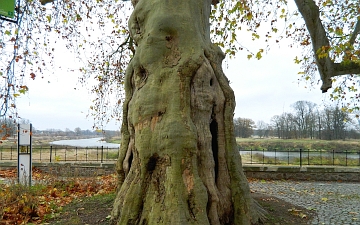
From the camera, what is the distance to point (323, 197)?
9.04 metres

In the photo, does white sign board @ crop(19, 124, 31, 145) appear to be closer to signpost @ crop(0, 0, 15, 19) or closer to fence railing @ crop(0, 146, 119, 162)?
signpost @ crop(0, 0, 15, 19)

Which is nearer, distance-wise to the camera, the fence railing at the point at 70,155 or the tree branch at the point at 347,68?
the tree branch at the point at 347,68

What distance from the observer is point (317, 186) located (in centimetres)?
1148

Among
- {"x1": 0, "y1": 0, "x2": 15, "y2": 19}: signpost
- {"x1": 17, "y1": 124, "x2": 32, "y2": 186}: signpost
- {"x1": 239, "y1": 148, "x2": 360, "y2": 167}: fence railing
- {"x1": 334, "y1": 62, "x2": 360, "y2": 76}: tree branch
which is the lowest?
{"x1": 239, "y1": 148, "x2": 360, "y2": 167}: fence railing

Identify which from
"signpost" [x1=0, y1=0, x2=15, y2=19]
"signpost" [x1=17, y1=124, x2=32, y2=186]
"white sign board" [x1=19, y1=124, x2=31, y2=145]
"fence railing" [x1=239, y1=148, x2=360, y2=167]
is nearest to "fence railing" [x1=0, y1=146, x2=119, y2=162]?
"signpost" [x1=17, y1=124, x2=32, y2=186]

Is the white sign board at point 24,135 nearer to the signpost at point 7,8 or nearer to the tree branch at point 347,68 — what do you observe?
the signpost at point 7,8

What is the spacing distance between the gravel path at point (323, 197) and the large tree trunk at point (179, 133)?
8.42 ft

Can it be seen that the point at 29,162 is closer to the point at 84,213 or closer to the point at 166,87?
the point at 84,213

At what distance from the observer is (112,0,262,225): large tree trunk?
12.9 feet

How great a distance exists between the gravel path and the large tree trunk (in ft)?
8.42

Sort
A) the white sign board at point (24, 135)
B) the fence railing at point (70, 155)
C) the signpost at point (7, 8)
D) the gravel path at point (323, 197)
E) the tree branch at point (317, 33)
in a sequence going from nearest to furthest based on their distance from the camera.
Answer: the signpost at point (7, 8) < the gravel path at point (323, 197) < the tree branch at point (317, 33) < the white sign board at point (24, 135) < the fence railing at point (70, 155)

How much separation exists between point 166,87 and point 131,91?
45.4 inches

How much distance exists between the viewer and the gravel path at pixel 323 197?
6.34 m

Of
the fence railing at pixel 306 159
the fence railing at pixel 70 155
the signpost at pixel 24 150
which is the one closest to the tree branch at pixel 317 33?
the fence railing at pixel 306 159
